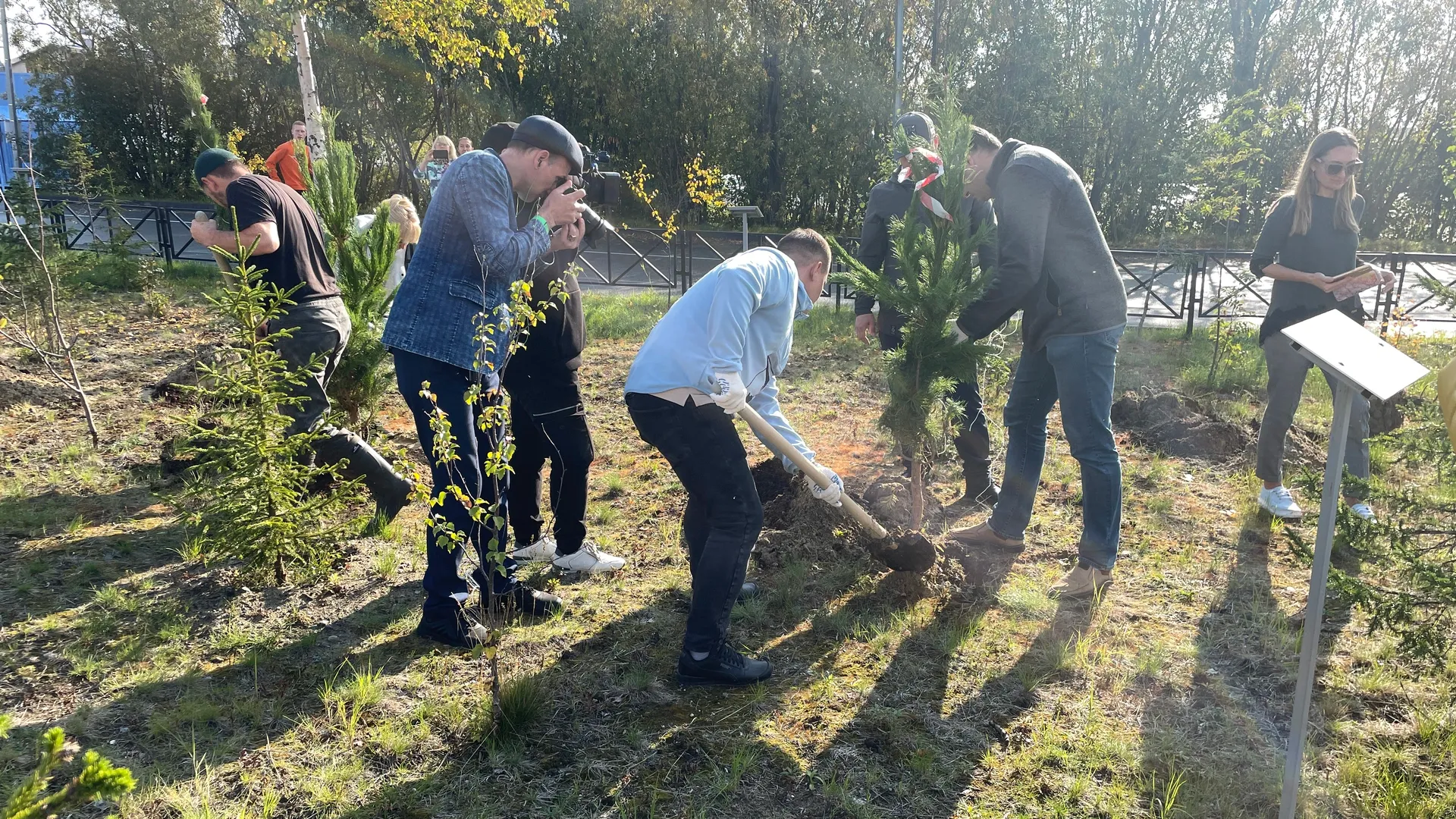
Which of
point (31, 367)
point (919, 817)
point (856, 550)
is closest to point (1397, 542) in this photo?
point (919, 817)

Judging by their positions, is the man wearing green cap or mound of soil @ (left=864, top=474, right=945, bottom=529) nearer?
the man wearing green cap

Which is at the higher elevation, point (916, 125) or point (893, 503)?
point (916, 125)

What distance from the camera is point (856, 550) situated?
4117mm

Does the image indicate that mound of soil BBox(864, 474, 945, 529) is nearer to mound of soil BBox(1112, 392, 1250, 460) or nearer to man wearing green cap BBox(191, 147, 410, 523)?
mound of soil BBox(1112, 392, 1250, 460)

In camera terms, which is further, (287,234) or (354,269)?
(354,269)

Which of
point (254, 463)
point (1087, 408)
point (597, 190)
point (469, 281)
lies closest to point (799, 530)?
point (1087, 408)

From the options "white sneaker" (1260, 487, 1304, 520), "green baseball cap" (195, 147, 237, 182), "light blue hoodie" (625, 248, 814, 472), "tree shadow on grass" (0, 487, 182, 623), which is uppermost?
"green baseball cap" (195, 147, 237, 182)

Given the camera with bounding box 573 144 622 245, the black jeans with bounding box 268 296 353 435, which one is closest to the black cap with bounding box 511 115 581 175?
the camera with bounding box 573 144 622 245

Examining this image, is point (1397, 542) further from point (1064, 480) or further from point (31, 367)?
point (31, 367)

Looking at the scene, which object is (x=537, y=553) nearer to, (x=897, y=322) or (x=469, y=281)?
(x=469, y=281)

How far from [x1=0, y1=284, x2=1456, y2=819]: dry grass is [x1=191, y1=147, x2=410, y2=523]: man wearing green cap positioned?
358 millimetres

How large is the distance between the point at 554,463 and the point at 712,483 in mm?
1195

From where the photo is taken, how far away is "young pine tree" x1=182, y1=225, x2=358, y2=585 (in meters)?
3.41

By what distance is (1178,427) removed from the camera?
5.97m
